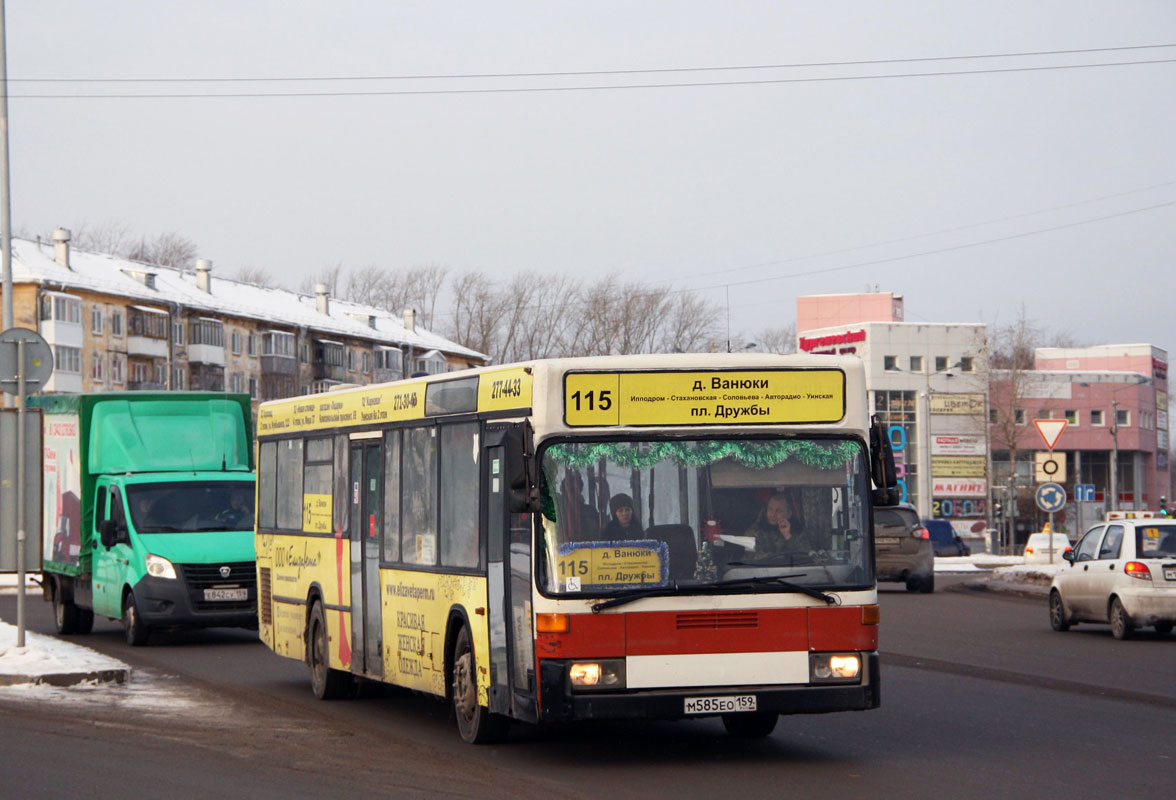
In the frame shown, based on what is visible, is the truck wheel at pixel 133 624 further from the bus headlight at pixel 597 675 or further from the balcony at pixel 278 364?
the balcony at pixel 278 364

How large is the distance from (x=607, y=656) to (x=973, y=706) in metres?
4.84

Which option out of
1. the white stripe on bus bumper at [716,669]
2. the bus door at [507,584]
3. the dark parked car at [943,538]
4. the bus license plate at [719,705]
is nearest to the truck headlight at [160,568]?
the bus door at [507,584]

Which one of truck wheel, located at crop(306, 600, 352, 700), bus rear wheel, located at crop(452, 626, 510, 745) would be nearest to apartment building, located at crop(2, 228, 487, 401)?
truck wheel, located at crop(306, 600, 352, 700)

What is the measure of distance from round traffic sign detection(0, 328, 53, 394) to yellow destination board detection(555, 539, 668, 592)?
8.01 metres

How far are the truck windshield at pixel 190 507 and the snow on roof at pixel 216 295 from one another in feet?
192

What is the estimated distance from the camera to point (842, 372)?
1079cm

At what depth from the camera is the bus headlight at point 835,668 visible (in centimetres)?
1038

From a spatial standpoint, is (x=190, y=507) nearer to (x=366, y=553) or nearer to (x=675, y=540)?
(x=366, y=553)

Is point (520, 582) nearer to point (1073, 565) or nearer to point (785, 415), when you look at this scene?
point (785, 415)

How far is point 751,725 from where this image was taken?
39.1 feet

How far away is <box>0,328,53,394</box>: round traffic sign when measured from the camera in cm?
1650

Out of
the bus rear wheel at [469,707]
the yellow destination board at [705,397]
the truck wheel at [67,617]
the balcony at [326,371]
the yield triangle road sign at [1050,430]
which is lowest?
the truck wheel at [67,617]

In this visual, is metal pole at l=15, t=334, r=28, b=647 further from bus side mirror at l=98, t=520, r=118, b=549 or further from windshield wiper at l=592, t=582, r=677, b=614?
windshield wiper at l=592, t=582, r=677, b=614

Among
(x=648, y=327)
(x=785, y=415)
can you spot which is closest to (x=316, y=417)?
(x=785, y=415)
